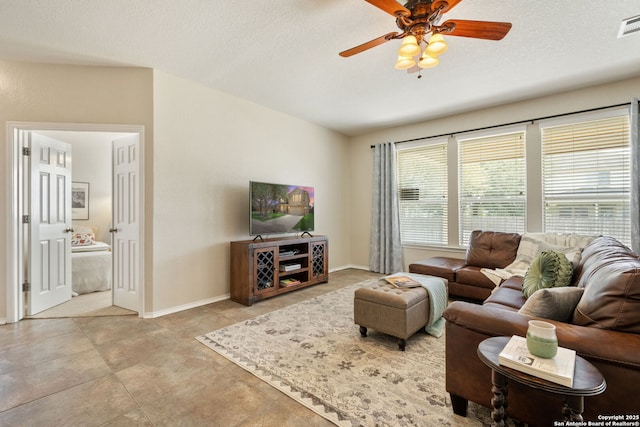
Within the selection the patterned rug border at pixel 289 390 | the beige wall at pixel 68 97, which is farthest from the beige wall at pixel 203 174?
the patterned rug border at pixel 289 390

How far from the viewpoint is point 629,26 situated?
227cm

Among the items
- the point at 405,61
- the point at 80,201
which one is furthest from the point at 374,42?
the point at 80,201

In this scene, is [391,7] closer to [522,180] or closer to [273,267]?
[273,267]

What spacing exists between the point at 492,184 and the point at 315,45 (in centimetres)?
325

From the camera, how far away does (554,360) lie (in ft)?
3.49

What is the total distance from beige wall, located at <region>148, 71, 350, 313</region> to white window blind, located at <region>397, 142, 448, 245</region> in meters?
2.05

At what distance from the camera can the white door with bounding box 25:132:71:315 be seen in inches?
119

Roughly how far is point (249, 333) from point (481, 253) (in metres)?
3.07

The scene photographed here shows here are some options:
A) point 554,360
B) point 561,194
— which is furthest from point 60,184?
point 561,194

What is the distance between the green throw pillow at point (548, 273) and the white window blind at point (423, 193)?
2.22 m

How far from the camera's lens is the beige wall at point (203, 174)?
3.13 m

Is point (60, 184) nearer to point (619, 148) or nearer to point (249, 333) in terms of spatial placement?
point (249, 333)

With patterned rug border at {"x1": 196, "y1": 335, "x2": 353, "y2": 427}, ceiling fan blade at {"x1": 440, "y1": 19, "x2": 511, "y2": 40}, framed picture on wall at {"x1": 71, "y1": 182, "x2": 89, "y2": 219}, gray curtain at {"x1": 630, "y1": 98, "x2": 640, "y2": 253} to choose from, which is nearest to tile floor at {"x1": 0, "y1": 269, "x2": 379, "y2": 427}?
patterned rug border at {"x1": 196, "y1": 335, "x2": 353, "y2": 427}

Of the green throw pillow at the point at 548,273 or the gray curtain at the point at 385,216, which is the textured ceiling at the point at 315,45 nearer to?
the gray curtain at the point at 385,216
